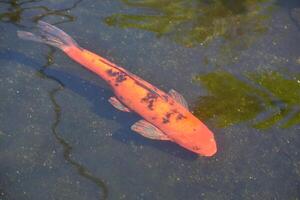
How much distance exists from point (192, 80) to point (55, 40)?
1475mm

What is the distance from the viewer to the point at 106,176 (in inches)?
162

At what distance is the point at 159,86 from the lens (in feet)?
15.6

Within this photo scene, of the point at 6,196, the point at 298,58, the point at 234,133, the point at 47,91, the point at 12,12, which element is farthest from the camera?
the point at 12,12

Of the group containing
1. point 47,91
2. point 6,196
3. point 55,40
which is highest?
point 55,40

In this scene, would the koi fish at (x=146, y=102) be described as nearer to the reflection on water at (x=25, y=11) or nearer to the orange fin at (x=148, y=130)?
the orange fin at (x=148, y=130)

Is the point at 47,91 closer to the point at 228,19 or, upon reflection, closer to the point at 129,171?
the point at 129,171

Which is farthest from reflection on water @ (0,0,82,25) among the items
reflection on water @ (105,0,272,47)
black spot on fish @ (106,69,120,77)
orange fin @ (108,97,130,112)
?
orange fin @ (108,97,130,112)

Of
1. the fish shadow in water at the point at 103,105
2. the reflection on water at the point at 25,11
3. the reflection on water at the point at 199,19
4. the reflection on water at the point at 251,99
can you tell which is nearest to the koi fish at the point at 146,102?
the fish shadow in water at the point at 103,105

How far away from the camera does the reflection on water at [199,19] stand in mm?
5270

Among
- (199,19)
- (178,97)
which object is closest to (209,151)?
(178,97)

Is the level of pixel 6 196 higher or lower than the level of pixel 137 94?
lower

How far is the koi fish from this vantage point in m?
4.20

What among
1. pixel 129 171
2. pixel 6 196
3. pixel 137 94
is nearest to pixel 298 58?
pixel 137 94

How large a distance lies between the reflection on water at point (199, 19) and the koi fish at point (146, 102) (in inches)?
33.6
